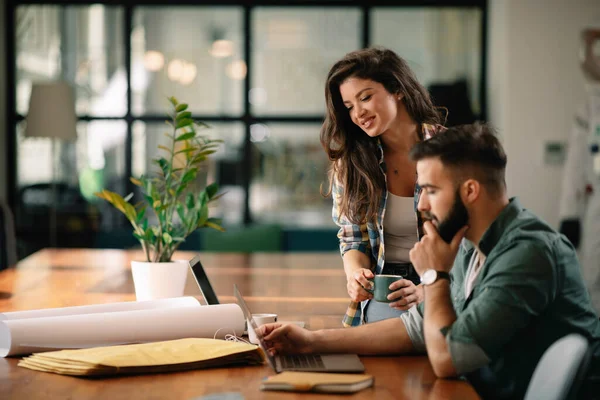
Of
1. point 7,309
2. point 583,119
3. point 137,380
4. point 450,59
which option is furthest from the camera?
point 450,59

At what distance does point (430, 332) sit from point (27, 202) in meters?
5.74

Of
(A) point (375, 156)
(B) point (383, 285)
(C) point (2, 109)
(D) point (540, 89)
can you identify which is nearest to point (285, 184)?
(D) point (540, 89)

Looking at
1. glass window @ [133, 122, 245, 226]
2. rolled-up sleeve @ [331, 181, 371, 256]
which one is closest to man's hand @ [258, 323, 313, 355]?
rolled-up sleeve @ [331, 181, 371, 256]

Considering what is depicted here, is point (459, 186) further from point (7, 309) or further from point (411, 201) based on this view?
point (7, 309)

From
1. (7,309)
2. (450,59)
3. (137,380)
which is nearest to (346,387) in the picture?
(137,380)

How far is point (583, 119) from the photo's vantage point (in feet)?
19.2

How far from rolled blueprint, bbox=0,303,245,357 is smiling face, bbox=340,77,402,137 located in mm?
763

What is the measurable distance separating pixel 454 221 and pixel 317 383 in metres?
0.48

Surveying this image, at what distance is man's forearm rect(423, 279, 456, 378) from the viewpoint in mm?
1736

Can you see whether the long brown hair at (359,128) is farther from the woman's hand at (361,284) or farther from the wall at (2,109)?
the wall at (2,109)

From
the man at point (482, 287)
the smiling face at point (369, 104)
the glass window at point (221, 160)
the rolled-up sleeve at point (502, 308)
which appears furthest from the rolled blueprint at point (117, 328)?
the glass window at point (221, 160)

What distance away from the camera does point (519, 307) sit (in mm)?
1689

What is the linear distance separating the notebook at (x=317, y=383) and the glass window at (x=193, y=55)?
5256mm

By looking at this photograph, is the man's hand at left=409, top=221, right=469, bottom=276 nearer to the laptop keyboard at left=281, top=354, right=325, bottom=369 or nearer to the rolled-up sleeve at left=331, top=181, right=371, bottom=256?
the laptop keyboard at left=281, top=354, right=325, bottom=369
